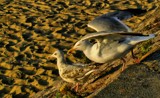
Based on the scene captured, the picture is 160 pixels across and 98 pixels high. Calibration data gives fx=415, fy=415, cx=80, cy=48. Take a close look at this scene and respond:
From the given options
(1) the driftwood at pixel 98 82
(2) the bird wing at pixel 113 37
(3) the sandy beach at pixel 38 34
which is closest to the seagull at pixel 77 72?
(1) the driftwood at pixel 98 82

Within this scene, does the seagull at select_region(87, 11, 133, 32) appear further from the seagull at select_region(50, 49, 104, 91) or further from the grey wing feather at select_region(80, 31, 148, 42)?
the seagull at select_region(50, 49, 104, 91)

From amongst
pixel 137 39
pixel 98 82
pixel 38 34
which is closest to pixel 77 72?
pixel 98 82

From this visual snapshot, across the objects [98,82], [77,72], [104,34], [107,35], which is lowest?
[98,82]

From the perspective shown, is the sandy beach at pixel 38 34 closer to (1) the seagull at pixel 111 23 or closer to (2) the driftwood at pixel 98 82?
(2) the driftwood at pixel 98 82

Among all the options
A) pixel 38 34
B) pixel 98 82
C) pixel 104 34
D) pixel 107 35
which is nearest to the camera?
pixel 104 34

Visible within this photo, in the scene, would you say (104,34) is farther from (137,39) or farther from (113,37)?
(137,39)

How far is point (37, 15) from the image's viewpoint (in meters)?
13.6

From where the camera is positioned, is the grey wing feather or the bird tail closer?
the grey wing feather

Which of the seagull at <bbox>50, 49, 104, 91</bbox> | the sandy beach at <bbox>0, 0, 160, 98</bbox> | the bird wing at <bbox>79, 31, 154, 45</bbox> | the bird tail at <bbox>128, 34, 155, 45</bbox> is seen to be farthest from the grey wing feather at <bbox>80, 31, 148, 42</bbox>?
the sandy beach at <bbox>0, 0, 160, 98</bbox>

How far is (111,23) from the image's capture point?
7.02 m

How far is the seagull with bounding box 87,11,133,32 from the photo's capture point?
6.89 metres

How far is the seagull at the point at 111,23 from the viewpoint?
6895mm

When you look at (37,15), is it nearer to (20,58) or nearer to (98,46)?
(20,58)

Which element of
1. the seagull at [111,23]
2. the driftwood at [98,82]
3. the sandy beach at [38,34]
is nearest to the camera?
the driftwood at [98,82]
